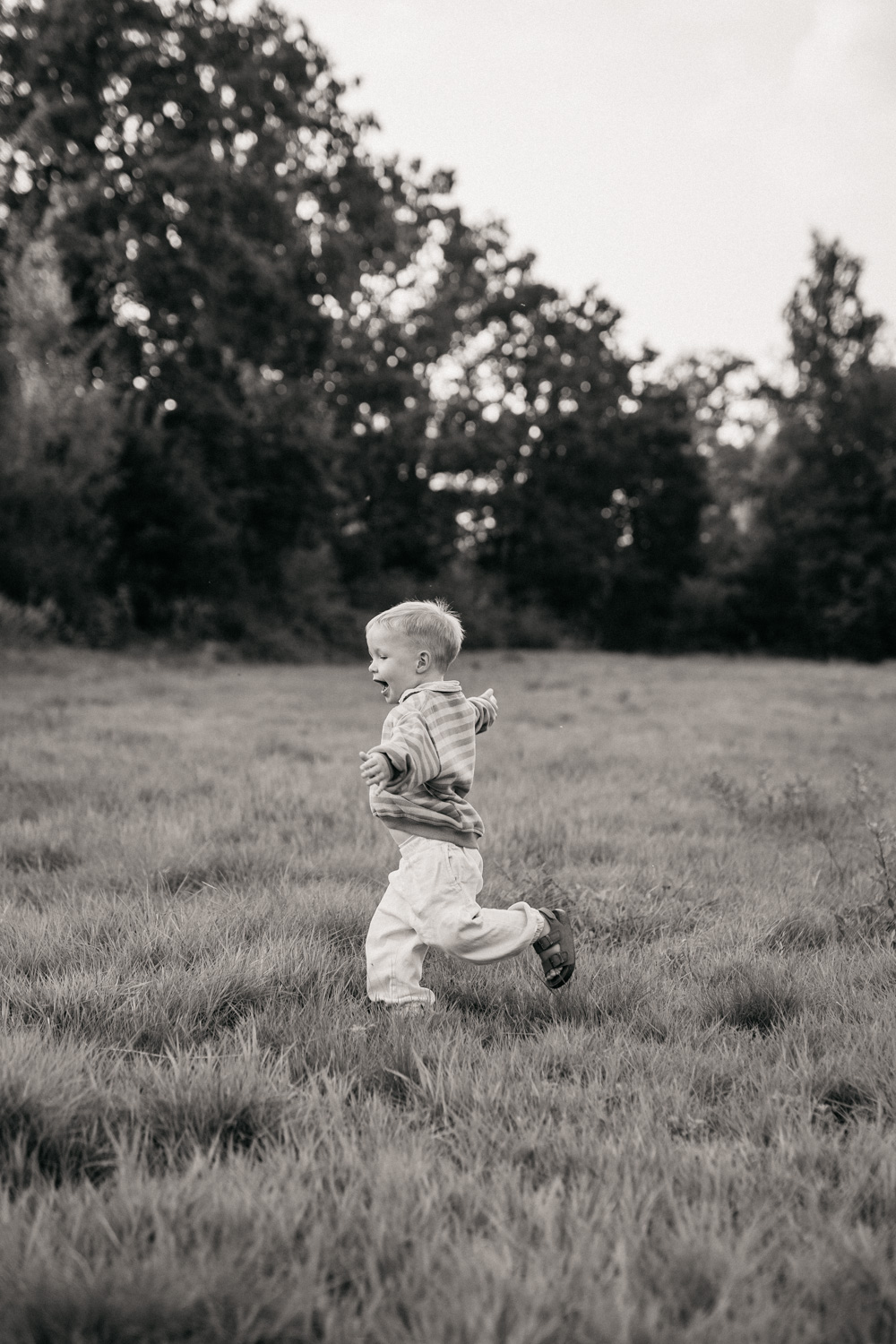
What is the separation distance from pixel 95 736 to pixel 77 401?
10.6 metres

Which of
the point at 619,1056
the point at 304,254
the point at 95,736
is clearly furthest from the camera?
the point at 304,254

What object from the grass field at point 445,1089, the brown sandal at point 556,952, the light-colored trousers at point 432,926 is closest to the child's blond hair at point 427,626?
the light-colored trousers at point 432,926

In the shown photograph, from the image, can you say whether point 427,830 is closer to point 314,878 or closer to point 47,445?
point 314,878

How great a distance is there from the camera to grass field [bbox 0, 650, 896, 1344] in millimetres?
1636

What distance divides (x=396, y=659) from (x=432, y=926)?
0.90m

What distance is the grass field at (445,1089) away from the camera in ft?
5.37

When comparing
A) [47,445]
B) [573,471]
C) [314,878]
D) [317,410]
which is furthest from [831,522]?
[314,878]

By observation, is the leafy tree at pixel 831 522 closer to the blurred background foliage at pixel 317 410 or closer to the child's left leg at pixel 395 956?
the blurred background foliage at pixel 317 410

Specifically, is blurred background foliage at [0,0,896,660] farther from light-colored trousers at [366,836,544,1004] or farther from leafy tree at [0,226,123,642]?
light-colored trousers at [366,836,544,1004]

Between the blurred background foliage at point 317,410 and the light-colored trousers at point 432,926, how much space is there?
14239 mm

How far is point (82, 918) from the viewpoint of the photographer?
361 centimetres

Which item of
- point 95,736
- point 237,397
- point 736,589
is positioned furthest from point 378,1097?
point 736,589

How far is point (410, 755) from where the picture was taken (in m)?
3.03

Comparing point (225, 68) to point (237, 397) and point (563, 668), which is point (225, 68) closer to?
point (237, 397)
